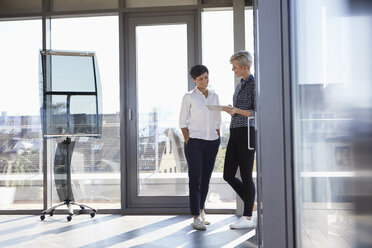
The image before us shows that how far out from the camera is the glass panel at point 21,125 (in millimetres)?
4414

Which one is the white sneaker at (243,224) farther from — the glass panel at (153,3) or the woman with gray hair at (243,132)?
the glass panel at (153,3)

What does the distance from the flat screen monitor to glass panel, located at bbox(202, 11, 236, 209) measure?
4.04ft

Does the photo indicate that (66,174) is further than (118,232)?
Yes

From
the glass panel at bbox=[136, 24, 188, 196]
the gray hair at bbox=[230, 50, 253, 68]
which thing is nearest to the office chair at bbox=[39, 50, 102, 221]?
the glass panel at bbox=[136, 24, 188, 196]

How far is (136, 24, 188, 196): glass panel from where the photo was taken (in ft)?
14.3

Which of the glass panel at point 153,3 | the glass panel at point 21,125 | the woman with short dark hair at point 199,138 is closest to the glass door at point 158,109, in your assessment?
the glass panel at point 153,3

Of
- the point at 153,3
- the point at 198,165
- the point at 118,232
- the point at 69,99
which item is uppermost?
the point at 153,3

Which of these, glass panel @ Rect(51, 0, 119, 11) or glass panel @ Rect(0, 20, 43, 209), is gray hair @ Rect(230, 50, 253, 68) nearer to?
glass panel @ Rect(51, 0, 119, 11)

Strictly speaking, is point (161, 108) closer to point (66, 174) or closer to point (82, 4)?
point (66, 174)

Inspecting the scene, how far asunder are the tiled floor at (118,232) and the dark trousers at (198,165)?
278mm

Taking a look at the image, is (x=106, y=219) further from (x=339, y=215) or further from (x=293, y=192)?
(x=339, y=215)

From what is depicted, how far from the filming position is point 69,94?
13.5 feet

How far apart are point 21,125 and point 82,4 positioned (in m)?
1.51

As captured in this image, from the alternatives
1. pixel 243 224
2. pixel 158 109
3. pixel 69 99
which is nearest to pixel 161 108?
pixel 158 109
